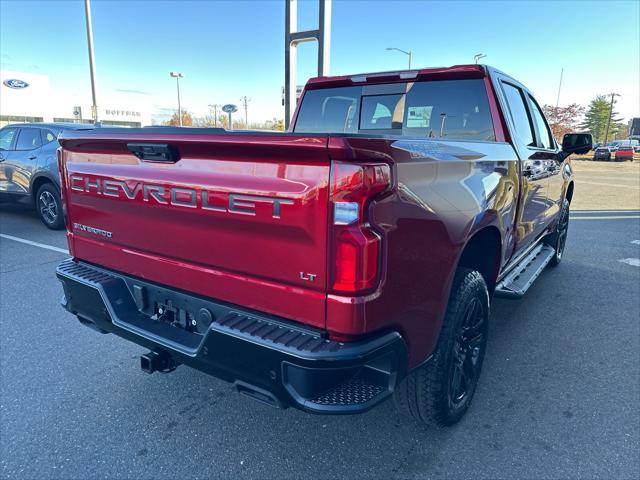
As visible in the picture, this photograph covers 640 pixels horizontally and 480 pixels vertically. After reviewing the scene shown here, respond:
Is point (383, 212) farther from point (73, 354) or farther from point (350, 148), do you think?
point (73, 354)

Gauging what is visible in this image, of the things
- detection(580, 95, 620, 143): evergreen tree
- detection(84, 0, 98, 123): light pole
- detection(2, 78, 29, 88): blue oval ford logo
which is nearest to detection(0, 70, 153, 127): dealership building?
detection(2, 78, 29, 88): blue oval ford logo

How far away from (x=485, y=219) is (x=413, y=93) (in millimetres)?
1426

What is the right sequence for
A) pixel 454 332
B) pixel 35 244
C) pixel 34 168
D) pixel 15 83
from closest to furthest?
pixel 454 332
pixel 35 244
pixel 34 168
pixel 15 83

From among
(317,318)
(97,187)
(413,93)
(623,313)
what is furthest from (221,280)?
(623,313)

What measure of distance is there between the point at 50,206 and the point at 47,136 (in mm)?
1121

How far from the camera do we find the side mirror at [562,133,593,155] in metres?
4.30

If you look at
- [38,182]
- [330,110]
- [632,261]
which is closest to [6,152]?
[38,182]

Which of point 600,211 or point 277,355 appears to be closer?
point 277,355

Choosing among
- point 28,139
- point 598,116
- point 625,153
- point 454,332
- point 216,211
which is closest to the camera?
point 216,211

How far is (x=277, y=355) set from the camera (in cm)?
168

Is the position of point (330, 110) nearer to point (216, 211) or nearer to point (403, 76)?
point (403, 76)

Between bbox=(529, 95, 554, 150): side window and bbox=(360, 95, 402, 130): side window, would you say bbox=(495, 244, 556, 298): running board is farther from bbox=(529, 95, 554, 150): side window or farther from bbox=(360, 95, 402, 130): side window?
bbox=(360, 95, 402, 130): side window

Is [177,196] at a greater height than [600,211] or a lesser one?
greater

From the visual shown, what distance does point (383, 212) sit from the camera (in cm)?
163
